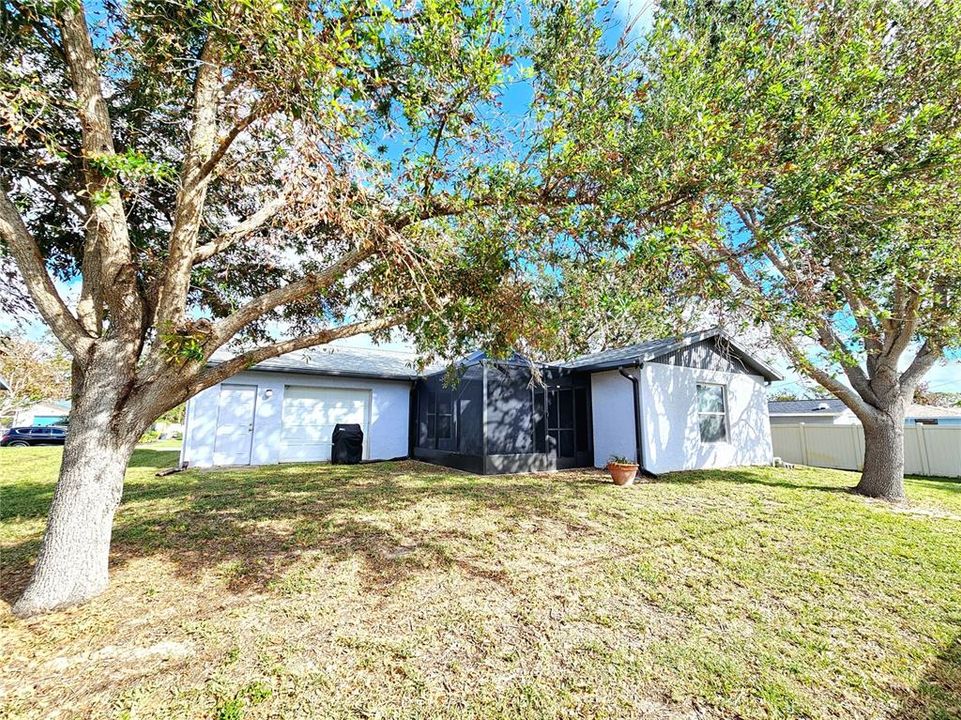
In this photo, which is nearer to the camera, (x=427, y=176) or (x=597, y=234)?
(x=427, y=176)

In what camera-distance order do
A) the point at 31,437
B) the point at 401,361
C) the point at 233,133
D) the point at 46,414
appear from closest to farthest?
the point at 233,133, the point at 401,361, the point at 31,437, the point at 46,414

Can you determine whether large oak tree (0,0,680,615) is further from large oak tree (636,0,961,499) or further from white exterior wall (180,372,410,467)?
white exterior wall (180,372,410,467)

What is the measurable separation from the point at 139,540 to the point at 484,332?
15.0 ft

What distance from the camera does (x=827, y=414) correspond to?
20.2m

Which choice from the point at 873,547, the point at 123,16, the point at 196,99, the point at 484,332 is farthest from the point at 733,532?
the point at 123,16

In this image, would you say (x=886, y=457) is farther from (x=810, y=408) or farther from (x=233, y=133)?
(x=810, y=408)

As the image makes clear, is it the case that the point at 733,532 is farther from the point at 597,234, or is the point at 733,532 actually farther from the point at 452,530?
the point at 597,234

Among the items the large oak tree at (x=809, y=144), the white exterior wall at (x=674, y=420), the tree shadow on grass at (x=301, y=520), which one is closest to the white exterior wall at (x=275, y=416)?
the tree shadow on grass at (x=301, y=520)

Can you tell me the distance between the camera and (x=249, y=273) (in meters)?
5.74

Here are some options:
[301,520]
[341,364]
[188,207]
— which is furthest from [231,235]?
[341,364]

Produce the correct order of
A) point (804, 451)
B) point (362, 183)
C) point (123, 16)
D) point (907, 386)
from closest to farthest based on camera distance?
point (362, 183) → point (123, 16) → point (907, 386) → point (804, 451)

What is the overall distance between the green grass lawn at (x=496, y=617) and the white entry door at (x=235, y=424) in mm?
4651

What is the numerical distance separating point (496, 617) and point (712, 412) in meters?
9.90

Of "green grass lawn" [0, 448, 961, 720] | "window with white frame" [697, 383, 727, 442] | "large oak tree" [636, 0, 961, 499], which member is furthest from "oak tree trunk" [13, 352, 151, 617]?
"window with white frame" [697, 383, 727, 442]
